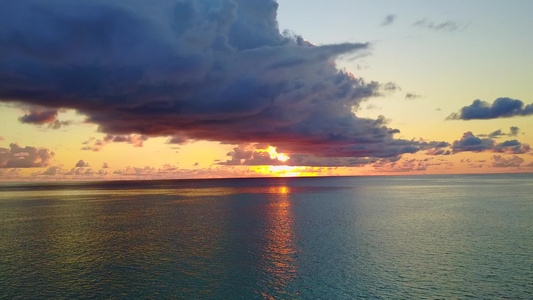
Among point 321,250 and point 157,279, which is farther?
point 321,250

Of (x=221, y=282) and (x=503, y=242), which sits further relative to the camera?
(x=503, y=242)

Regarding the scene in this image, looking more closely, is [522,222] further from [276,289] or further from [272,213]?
[276,289]

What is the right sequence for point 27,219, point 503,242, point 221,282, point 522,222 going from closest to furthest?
point 221,282 → point 503,242 → point 522,222 → point 27,219

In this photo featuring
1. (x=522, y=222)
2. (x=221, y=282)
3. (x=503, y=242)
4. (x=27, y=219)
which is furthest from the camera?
(x=27, y=219)

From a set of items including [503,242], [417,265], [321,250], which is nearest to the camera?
[417,265]

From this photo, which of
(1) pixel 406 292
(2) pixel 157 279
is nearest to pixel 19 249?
(2) pixel 157 279

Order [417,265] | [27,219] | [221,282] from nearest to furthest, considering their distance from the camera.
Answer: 1. [221,282]
2. [417,265]
3. [27,219]

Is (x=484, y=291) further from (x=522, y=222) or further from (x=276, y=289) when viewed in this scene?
(x=522, y=222)

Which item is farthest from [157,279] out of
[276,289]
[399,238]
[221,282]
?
[399,238]

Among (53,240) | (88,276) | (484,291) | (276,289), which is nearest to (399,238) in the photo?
(484,291)
